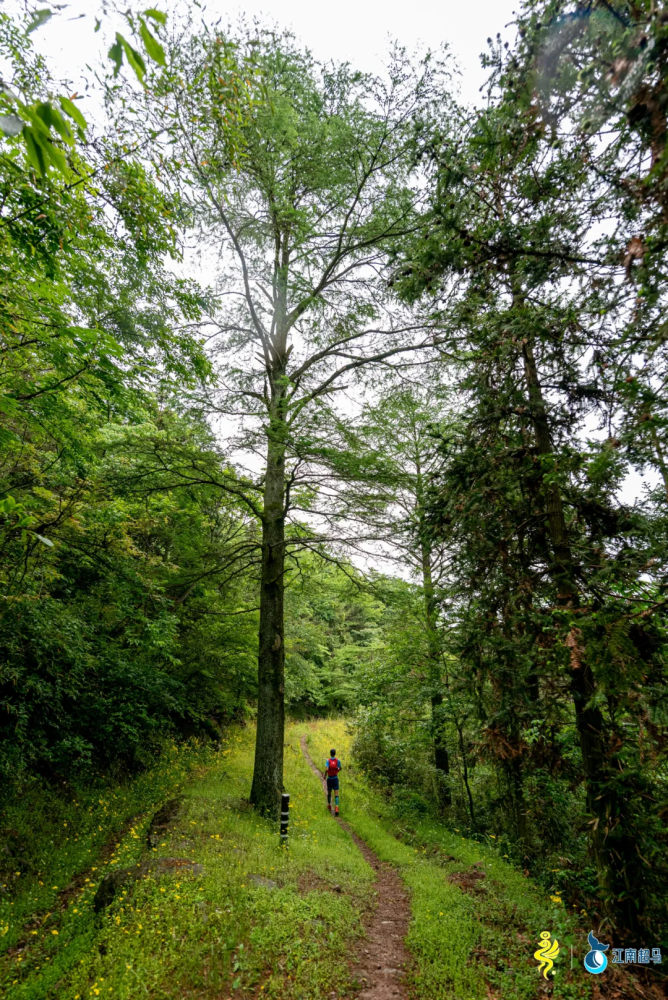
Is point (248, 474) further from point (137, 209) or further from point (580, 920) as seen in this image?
point (580, 920)

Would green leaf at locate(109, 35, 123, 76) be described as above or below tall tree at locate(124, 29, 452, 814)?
below

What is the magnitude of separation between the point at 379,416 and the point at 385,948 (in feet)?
26.5

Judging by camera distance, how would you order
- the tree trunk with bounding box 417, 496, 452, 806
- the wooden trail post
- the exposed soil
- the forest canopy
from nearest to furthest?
the forest canopy
the exposed soil
the wooden trail post
the tree trunk with bounding box 417, 496, 452, 806

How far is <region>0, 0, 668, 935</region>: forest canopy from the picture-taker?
3.85m

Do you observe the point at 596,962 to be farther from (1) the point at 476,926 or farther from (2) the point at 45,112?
(2) the point at 45,112

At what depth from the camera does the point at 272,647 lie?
949cm

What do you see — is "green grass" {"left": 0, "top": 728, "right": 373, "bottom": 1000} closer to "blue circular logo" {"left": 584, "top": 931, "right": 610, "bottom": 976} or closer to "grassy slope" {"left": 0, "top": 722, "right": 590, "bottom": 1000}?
"grassy slope" {"left": 0, "top": 722, "right": 590, "bottom": 1000}

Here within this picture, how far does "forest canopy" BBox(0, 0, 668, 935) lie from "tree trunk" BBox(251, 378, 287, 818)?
7 centimetres

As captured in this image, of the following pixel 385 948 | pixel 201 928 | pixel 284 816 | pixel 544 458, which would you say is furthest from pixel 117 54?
pixel 284 816

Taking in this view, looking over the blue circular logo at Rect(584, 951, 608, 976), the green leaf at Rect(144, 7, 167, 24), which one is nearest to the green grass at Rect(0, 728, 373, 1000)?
the blue circular logo at Rect(584, 951, 608, 976)

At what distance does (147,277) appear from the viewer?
703 centimetres

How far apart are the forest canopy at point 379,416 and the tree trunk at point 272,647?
0.07 m

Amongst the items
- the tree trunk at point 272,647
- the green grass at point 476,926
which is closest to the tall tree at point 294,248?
the tree trunk at point 272,647

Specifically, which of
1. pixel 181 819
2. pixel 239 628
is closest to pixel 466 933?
pixel 181 819
